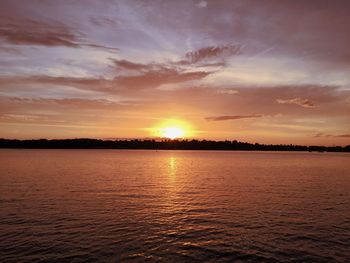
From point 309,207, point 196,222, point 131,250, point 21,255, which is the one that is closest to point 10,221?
point 21,255

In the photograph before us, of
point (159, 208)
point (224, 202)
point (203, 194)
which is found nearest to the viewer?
point (159, 208)

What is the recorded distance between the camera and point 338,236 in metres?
→ 29.1

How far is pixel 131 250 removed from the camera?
2464 cm

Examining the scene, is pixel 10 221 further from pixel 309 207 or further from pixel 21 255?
pixel 309 207

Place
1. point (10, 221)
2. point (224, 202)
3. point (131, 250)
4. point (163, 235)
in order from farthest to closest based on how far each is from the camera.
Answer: point (224, 202) < point (10, 221) < point (163, 235) < point (131, 250)

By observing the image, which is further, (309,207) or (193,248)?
(309,207)

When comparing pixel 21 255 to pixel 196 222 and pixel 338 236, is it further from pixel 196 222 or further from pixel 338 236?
pixel 338 236

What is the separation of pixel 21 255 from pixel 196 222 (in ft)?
57.5

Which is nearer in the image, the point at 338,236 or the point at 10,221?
the point at 338,236

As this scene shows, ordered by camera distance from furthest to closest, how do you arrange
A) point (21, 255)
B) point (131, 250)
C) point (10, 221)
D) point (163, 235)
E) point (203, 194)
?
1. point (203, 194)
2. point (10, 221)
3. point (163, 235)
4. point (131, 250)
5. point (21, 255)

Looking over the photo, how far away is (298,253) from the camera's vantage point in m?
24.8

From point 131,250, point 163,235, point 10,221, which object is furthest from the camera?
point 10,221

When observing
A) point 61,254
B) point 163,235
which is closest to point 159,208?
point 163,235

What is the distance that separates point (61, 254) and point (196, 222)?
597 inches
